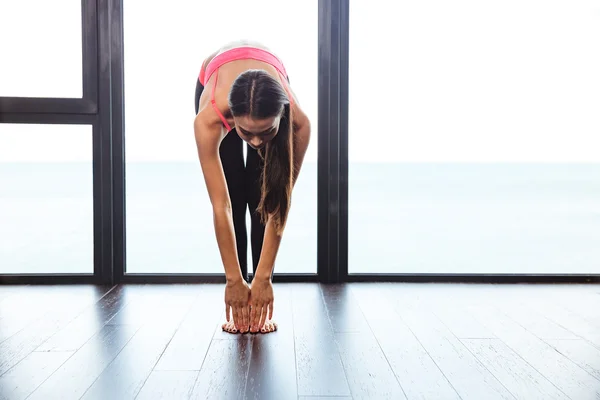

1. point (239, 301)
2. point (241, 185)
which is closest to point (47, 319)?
point (239, 301)

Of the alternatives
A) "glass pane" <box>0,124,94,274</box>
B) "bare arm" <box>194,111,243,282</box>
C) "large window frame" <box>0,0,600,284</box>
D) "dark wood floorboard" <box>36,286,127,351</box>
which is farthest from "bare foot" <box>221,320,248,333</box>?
"glass pane" <box>0,124,94,274</box>

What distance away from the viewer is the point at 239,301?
1736 millimetres

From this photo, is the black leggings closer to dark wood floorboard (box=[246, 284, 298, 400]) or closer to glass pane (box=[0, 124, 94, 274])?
dark wood floorboard (box=[246, 284, 298, 400])

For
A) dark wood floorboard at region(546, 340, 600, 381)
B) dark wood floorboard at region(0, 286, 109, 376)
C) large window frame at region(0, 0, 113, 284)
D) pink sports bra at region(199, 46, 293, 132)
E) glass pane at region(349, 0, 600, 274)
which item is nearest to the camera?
dark wood floorboard at region(546, 340, 600, 381)

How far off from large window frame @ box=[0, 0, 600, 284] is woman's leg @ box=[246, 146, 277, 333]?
24.5 inches

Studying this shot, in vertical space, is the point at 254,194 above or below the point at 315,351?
above

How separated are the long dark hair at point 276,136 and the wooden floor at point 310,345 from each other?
0.41 m

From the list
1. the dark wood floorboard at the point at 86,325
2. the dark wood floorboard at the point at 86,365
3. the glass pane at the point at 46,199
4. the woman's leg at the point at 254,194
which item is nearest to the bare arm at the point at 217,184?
the woman's leg at the point at 254,194

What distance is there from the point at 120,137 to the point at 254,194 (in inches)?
35.8

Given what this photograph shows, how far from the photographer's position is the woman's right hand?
1.72 meters

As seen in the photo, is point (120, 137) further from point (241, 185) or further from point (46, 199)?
point (241, 185)

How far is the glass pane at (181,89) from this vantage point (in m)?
2.57

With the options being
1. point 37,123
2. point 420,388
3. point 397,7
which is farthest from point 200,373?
point 397,7

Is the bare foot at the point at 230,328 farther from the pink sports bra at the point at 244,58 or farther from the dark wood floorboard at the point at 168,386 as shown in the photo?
the pink sports bra at the point at 244,58
